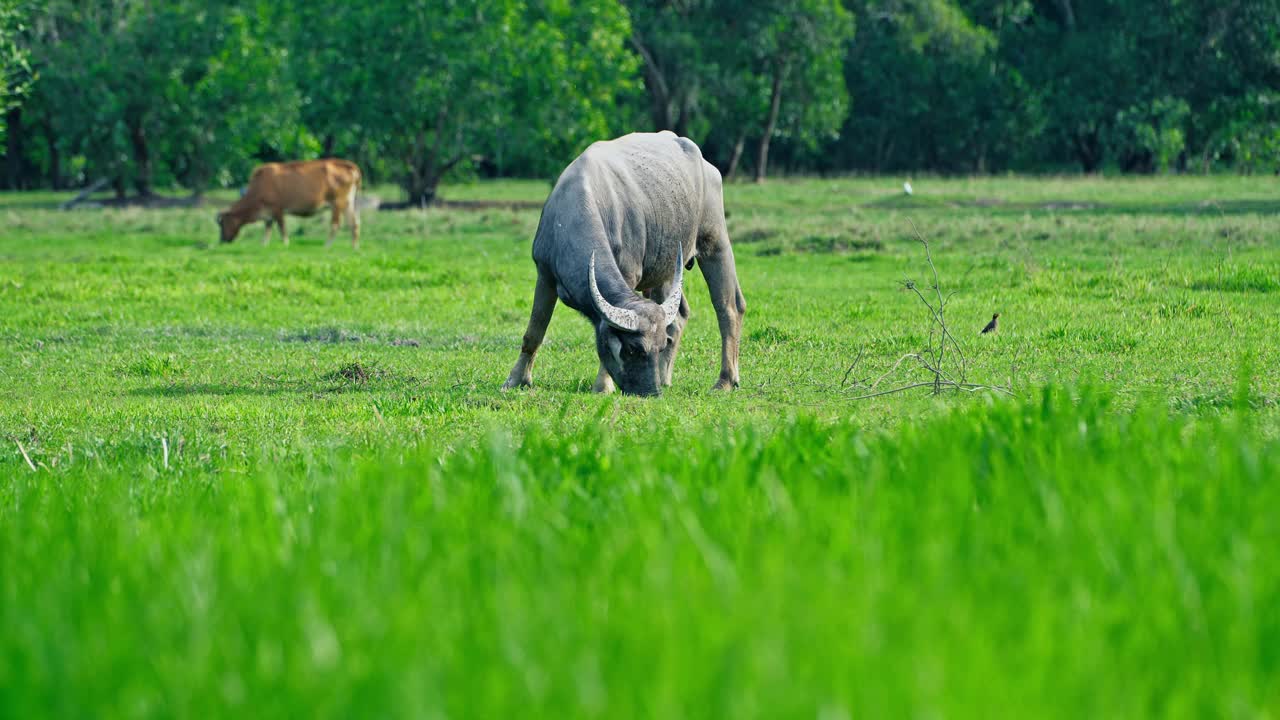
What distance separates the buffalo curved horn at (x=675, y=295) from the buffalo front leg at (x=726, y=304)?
38 centimetres

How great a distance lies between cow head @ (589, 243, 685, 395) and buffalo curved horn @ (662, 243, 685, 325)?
9 centimetres

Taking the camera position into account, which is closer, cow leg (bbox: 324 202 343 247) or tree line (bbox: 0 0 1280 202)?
cow leg (bbox: 324 202 343 247)

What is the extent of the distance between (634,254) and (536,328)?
0.98 metres

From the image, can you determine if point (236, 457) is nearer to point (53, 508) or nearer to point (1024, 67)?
point (53, 508)

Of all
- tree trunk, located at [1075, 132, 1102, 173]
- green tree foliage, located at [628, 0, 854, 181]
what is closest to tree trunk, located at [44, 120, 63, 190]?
green tree foliage, located at [628, 0, 854, 181]

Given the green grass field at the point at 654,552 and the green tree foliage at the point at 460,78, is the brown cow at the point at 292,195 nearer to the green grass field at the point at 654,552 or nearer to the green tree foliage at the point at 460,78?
the green tree foliage at the point at 460,78

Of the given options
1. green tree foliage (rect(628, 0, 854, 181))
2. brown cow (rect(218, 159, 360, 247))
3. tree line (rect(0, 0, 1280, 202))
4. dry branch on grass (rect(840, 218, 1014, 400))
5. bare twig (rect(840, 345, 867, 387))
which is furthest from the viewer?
green tree foliage (rect(628, 0, 854, 181))

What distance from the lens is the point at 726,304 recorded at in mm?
11711

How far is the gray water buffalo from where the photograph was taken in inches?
400

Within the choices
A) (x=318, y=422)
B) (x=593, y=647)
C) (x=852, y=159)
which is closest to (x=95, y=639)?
(x=593, y=647)

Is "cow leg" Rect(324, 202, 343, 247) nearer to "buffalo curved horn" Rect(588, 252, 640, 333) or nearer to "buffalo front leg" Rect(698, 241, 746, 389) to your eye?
"buffalo front leg" Rect(698, 241, 746, 389)

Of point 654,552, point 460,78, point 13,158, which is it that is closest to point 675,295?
point 654,552

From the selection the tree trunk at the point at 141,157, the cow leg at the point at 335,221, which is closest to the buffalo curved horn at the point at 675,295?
the cow leg at the point at 335,221

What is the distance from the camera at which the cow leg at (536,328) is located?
436 inches
